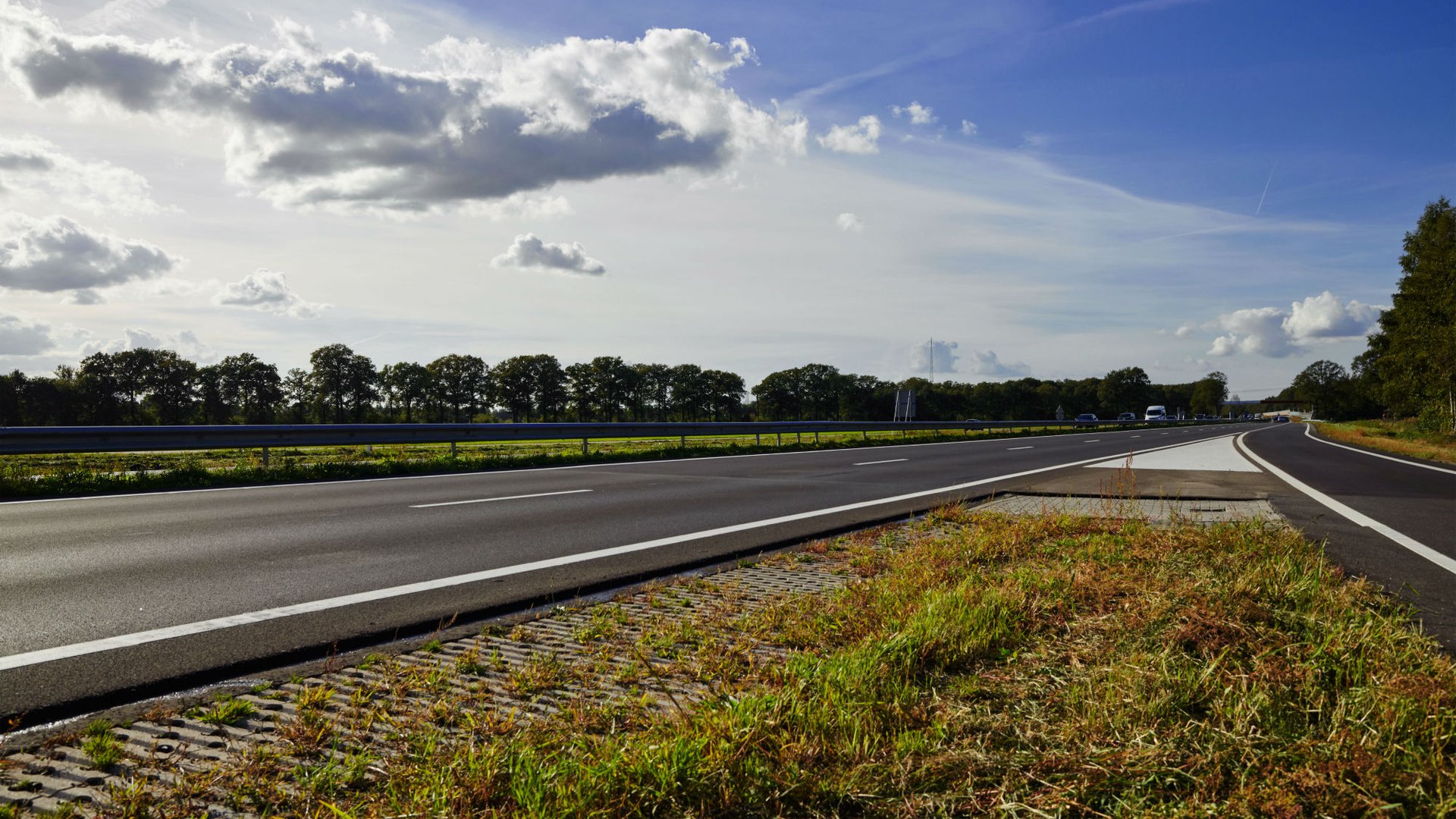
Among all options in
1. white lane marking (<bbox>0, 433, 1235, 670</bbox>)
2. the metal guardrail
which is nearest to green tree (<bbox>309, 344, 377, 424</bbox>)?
the metal guardrail

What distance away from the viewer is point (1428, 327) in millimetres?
41062

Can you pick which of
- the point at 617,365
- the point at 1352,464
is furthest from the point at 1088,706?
the point at 617,365

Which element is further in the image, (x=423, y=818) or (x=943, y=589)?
(x=943, y=589)

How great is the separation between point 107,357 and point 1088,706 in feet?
425

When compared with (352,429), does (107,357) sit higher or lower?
higher

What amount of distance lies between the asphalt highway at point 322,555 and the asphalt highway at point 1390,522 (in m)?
3.96

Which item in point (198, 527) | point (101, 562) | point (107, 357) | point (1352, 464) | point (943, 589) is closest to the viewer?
point (943, 589)

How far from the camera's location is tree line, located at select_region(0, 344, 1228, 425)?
326 ft

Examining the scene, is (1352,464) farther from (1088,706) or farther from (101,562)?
(101,562)

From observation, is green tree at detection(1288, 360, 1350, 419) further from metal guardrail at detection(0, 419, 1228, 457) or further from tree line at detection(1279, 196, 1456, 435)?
metal guardrail at detection(0, 419, 1228, 457)

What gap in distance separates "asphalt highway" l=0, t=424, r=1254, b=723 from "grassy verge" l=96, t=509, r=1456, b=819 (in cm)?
102

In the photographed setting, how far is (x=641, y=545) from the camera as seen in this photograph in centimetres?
655

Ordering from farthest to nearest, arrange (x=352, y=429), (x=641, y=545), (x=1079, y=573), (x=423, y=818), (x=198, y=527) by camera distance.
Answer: (x=352, y=429) < (x=198, y=527) < (x=641, y=545) < (x=1079, y=573) < (x=423, y=818)

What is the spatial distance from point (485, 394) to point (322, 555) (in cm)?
13564
